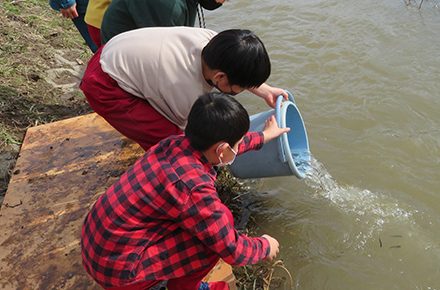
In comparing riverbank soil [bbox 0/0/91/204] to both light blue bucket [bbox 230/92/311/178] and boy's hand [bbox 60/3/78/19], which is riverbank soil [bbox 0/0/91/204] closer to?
boy's hand [bbox 60/3/78/19]

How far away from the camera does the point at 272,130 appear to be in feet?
6.87

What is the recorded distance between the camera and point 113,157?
9.37ft

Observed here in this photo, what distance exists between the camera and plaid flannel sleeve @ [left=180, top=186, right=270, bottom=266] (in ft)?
4.84

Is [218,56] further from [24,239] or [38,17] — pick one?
[38,17]

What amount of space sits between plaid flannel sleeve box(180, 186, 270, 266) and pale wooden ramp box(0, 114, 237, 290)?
0.49 metres

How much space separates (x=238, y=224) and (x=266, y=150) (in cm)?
67

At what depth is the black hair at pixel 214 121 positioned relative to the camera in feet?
4.89

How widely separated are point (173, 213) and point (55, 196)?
4.42 ft

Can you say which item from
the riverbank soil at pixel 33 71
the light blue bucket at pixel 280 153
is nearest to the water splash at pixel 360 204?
the light blue bucket at pixel 280 153

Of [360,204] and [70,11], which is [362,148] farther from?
[70,11]

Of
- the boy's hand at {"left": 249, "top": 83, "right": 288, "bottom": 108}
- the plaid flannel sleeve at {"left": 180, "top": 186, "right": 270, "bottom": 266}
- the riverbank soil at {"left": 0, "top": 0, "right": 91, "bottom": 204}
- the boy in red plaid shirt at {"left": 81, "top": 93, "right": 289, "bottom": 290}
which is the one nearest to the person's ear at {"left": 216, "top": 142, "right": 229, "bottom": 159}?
the boy in red plaid shirt at {"left": 81, "top": 93, "right": 289, "bottom": 290}

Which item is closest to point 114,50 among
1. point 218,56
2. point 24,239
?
point 218,56

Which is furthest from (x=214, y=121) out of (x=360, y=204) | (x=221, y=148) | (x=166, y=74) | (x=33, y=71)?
(x=33, y=71)

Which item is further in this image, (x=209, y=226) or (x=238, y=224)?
(x=238, y=224)
